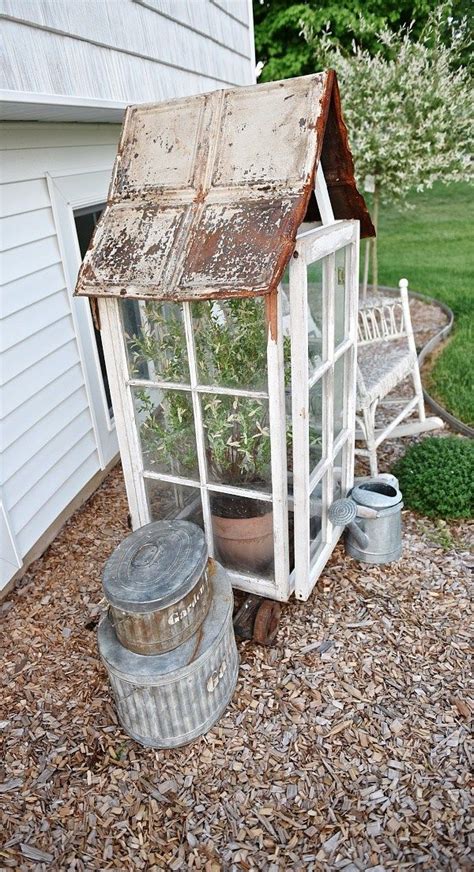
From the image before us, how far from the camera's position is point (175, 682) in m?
2.11

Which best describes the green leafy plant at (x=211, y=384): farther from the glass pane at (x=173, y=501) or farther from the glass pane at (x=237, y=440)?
the glass pane at (x=173, y=501)

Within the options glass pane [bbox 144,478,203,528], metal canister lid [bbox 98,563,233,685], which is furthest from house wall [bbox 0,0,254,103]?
metal canister lid [bbox 98,563,233,685]

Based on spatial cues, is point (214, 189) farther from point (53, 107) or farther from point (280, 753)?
point (280, 753)

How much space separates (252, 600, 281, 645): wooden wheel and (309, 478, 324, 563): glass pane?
0.34m

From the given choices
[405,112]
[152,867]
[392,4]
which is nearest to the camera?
[152,867]

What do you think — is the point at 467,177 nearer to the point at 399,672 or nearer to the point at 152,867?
the point at 399,672

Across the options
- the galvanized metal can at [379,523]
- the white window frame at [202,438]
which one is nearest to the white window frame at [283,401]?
the white window frame at [202,438]

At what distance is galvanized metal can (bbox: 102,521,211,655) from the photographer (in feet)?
6.61

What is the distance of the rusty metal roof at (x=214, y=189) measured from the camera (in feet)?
6.51

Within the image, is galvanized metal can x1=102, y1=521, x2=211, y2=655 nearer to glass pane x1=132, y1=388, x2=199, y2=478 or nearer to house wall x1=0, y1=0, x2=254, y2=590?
glass pane x1=132, y1=388, x2=199, y2=478

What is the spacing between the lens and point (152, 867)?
6.25ft

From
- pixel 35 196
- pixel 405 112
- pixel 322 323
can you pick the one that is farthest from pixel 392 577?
pixel 405 112

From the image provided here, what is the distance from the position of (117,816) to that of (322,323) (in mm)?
2101

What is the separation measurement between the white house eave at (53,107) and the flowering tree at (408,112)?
12.8 feet
